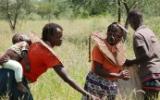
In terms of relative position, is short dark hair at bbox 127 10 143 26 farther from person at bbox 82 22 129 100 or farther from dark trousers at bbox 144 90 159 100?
dark trousers at bbox 144 90 159 100

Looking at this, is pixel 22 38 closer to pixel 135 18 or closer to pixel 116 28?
pixel 116 28

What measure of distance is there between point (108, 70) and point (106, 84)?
21 cm

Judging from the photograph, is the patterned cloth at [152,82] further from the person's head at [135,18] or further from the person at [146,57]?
the person's head at [135,18]

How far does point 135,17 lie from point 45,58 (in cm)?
169

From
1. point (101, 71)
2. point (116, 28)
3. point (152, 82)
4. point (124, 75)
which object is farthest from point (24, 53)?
point (152, 82)

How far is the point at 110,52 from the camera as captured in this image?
5.55 metres

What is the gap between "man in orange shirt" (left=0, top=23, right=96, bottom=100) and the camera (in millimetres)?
4840

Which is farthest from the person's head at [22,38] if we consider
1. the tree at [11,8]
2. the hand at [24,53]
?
the tree at [11,8]

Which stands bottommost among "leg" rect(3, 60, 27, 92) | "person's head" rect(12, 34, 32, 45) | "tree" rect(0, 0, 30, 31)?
"tree" rect(0, 0, 30, 31)

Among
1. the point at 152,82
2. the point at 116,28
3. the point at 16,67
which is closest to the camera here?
the point at 16,67

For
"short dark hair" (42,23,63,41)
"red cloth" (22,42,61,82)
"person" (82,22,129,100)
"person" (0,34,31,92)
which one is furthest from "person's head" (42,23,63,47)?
"person" (82,22,129,100)

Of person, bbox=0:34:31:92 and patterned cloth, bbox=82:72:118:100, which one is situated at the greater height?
person, bbox=0:34:31:92

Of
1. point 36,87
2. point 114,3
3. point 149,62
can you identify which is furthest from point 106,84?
point 114,3

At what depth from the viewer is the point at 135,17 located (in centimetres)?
607
